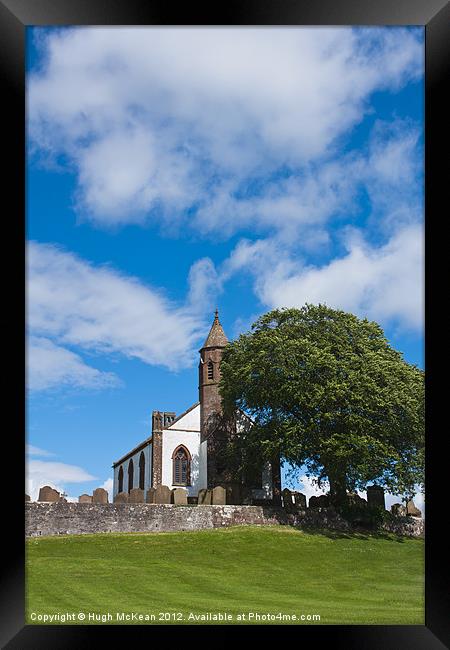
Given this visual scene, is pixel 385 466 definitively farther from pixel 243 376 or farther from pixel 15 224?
pixel 15 224

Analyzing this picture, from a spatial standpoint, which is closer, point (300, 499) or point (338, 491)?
point (338, 491)

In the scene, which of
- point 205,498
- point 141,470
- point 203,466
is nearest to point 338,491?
point 205,498

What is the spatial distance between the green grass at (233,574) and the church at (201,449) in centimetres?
772

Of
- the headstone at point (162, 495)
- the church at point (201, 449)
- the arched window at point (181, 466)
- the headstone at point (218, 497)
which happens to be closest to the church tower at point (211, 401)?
the church at point (201, 449)

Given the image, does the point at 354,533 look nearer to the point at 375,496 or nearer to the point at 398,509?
the point at 375,496

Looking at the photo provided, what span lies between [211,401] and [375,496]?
10.7 metres

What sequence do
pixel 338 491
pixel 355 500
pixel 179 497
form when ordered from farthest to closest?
pixel 355 500 < pixel 338 491 < pixel 179 497

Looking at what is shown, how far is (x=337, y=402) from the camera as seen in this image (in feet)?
85.3

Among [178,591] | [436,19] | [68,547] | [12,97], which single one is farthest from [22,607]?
[68,547]

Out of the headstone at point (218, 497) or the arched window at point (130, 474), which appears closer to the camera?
the headstone at point (218, 497)

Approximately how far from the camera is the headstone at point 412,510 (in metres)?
27.5

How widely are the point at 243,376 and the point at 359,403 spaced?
4.91m

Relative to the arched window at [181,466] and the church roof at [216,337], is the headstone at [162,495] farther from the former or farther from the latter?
the arched window at [181,466]

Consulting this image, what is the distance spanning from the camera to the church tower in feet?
114
